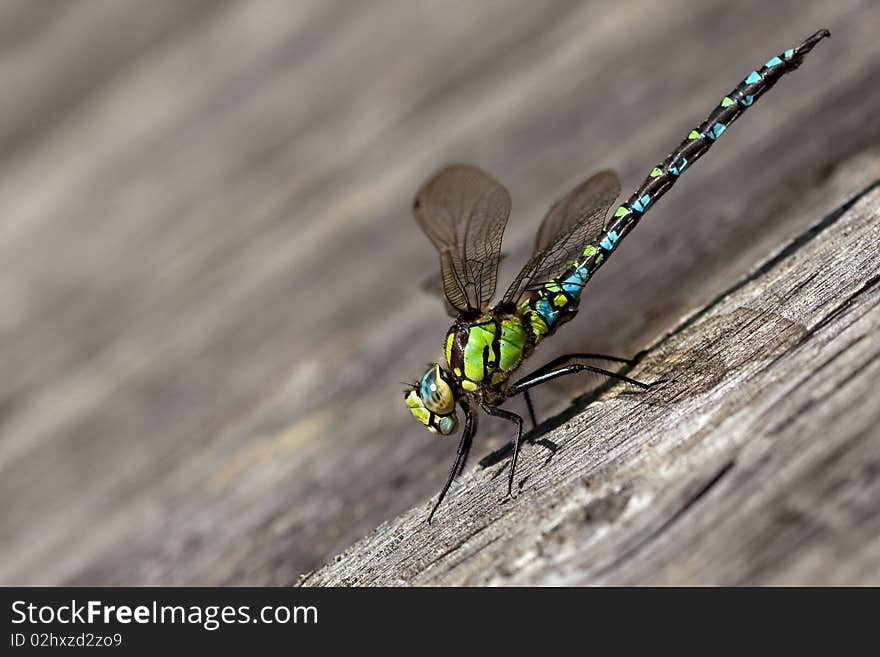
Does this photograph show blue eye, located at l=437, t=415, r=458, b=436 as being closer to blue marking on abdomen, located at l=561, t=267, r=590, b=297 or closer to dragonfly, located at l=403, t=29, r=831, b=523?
dragonfly, located at l=403, t=29, r=831, b=523

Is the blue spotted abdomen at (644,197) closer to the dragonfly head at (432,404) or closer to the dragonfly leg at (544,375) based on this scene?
the dragonfly leg at (544,375)

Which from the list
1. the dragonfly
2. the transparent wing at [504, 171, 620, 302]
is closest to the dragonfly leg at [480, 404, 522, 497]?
the dragonfly

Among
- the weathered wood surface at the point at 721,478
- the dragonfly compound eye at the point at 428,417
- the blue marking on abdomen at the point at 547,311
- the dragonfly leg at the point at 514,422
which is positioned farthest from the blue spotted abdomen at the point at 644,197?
the weathered wood surface at the point at 721,478

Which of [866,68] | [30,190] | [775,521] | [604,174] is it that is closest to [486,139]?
[604,174]

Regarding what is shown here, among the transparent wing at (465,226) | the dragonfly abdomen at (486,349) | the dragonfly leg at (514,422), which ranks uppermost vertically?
the transparent wing at (465,226)

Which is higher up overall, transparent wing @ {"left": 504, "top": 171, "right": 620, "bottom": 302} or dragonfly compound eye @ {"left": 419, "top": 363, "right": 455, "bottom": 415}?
transparent wing @ {"left": 504, "top": 171, "right": 620, "bottom": 302}
